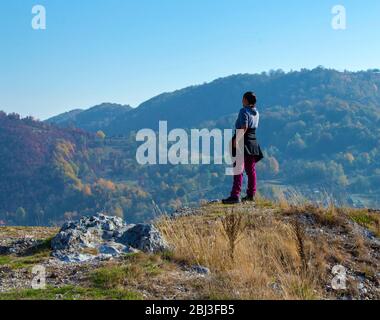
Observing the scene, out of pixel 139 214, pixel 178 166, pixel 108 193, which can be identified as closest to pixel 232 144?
pixel 139 214

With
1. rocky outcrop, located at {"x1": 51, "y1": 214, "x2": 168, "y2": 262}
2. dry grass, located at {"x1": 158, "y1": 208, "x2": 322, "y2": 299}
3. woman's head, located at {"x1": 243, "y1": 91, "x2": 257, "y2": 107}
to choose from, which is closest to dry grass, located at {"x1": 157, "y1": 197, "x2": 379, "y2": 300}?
dry grass, located at {"x1": 158, "y1": 208, "x2": 322, "y2": 299}

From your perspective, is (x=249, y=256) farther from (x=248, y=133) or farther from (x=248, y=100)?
(x=248, y=100)

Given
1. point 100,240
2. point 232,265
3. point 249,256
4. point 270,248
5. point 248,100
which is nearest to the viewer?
point 232,265

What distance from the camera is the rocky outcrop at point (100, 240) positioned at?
25.7 ft

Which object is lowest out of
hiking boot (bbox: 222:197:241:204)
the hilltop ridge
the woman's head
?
the hilltop ridge

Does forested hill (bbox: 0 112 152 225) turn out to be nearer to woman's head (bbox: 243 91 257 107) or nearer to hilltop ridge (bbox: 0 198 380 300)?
woman's head (bbox: 243 91 257 107)

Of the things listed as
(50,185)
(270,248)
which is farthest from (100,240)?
(50,185)

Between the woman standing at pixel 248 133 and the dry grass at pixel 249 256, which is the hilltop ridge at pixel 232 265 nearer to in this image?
the dry grass at pixel 249 256

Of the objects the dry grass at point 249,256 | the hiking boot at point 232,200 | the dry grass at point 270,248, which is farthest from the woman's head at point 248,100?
the dry grass at point 249,256

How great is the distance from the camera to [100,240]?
876cm

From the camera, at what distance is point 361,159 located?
185500 millimetres

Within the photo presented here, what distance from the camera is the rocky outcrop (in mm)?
7848

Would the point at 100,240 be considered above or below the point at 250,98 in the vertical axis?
below
